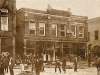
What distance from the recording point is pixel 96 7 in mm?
4469

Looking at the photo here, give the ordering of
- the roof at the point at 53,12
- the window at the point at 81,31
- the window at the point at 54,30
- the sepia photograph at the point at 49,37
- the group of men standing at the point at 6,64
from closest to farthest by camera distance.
Answer: 1. the group of men standing at the point at 6,64
2. the sepia photograph at the point at 49,37
3. the roof at the point at 53,12
4. the window at the point at 54,30
5. the window at the point at 81,31

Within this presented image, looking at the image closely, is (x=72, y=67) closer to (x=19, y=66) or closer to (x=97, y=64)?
(x=97, y=64)

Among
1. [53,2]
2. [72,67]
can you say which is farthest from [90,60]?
[53,2]

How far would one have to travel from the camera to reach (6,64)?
418 cm

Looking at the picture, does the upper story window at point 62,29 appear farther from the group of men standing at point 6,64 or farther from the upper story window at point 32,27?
the group of men standing at point 6,64

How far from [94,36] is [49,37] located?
116cm

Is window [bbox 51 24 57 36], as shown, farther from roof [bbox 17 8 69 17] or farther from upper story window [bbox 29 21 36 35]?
upper story window [bbox 29 21 36 35]

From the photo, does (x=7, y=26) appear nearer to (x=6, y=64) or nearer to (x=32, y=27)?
(x=32, y=27)

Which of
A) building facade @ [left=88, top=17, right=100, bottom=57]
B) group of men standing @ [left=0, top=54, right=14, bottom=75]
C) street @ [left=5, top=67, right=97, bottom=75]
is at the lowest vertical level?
street @ [left=5, top=67, right=97, bottom=75]

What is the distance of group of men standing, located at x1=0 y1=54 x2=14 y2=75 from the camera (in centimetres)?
409

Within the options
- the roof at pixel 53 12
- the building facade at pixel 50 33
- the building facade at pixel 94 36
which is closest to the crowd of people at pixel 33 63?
the building facade at pixel 50 33

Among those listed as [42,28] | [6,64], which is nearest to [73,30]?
[42,28]

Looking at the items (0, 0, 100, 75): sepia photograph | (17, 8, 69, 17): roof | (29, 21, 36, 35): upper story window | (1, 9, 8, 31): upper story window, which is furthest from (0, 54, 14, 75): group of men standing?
(17, 8, 69, 17): roof

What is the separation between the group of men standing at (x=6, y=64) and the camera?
13.4ft
